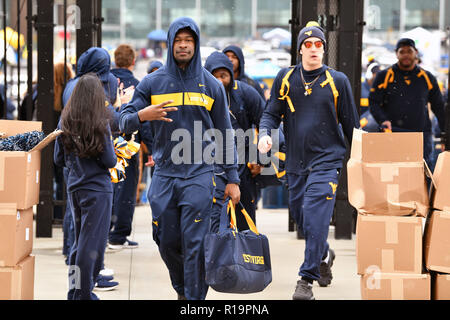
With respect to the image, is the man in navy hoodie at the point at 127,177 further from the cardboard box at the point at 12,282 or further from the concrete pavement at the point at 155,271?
the cardboard box at the point at 12,282

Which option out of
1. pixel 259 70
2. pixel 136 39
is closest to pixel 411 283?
pixel 259 70

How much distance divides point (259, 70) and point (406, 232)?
1417cm

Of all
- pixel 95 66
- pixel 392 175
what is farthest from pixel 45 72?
pixel 392 175

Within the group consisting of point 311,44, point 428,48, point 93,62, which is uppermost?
point 428,48

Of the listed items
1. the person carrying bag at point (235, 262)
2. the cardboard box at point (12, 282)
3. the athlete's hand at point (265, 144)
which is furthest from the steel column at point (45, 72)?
the person carrying bag at point (235, 262)

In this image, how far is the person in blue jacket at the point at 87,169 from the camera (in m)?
5.86

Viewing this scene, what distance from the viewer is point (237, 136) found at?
7828 mm

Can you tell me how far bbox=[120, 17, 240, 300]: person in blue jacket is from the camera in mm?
5676

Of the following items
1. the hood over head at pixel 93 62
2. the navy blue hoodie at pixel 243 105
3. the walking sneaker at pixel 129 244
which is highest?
the hood over head at pixel 93 62

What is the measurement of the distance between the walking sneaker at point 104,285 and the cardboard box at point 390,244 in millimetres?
2331

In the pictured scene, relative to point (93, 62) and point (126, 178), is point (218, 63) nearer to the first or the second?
point (93, 62)

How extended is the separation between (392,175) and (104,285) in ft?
8.89

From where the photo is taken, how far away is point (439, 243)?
5.72 m

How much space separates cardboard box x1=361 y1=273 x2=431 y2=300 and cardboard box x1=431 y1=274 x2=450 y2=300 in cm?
6
